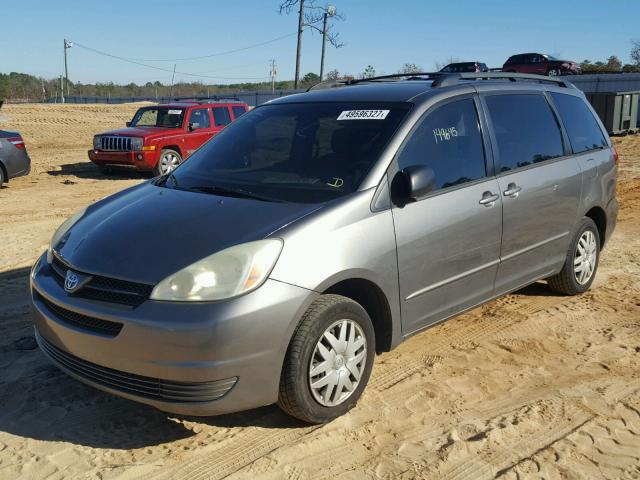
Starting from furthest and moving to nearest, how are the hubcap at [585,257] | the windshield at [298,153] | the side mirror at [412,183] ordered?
the hubcap at [585,257] → the windshield at [298,153] → the side mirror at [412,183]

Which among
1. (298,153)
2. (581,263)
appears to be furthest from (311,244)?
(581,263)

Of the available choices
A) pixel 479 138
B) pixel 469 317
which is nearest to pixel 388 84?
pixel 479 138

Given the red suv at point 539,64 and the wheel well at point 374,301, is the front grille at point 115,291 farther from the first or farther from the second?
the red suv at point 539,64

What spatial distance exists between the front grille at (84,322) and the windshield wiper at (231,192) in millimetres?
1133

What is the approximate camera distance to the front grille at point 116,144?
14.8 metres

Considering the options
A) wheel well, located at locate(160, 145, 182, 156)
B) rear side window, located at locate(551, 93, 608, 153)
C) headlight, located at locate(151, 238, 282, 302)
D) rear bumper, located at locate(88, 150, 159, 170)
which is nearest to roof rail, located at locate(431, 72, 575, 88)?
rear side window, located at locate(551, 93, 608, 153)

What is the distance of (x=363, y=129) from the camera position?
421cm

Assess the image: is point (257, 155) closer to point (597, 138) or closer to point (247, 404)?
point (247, 404)

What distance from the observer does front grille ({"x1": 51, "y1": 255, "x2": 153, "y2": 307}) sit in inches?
126

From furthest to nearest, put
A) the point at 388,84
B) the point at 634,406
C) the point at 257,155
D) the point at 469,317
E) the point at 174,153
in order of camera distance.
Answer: the point at 174,153
the point at 469,317
the point at 388,84
the point at 257,155
the point at 634,406

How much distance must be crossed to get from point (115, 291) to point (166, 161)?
12.2m

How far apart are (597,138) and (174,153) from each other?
10.9 metres

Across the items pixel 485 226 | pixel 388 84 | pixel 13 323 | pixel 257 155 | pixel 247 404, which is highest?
pixel 388 84

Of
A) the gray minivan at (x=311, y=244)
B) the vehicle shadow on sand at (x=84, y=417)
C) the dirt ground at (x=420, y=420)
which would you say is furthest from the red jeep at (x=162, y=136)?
the vehicle shadow on sand at (x=84, y=417)
